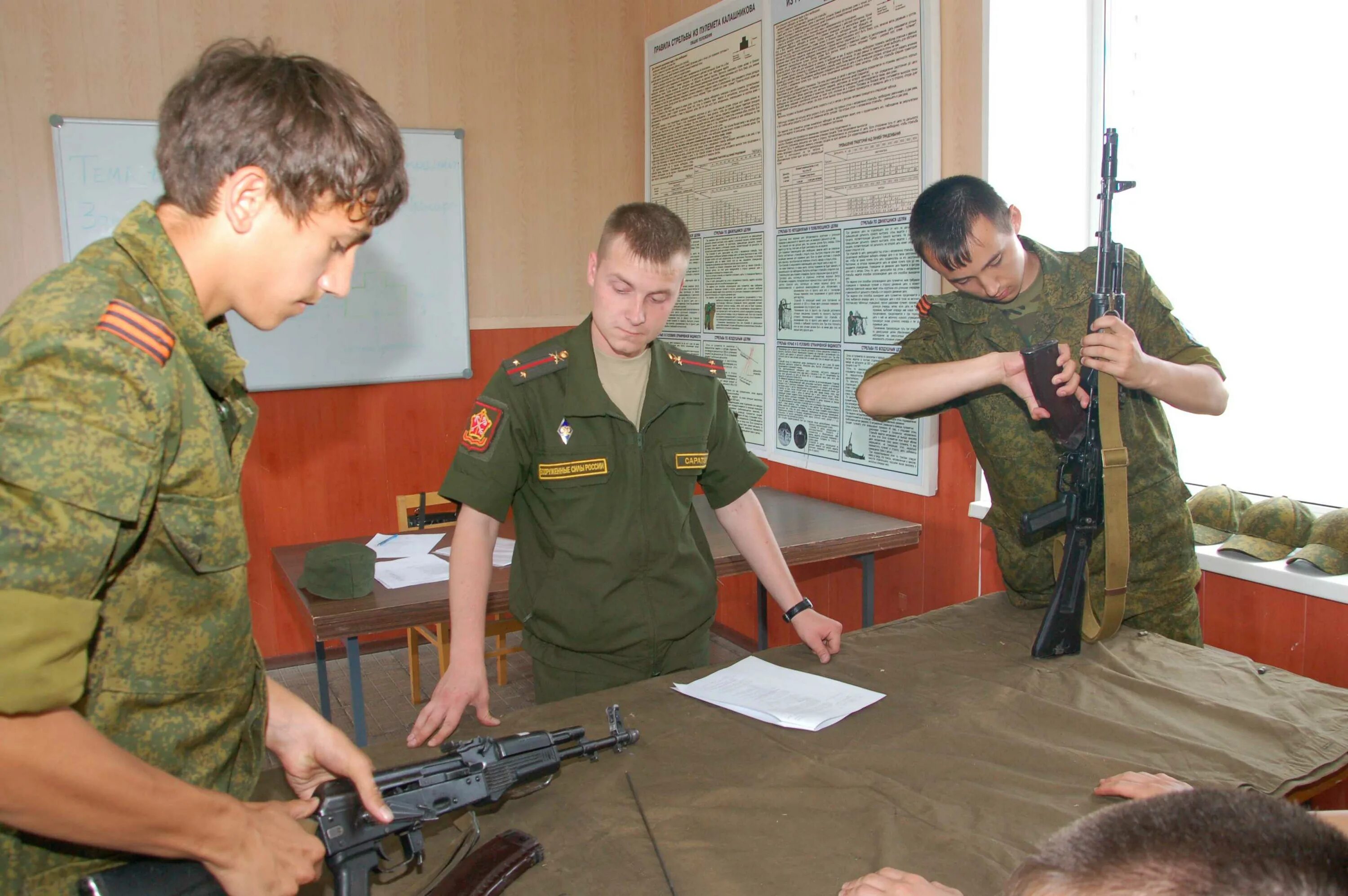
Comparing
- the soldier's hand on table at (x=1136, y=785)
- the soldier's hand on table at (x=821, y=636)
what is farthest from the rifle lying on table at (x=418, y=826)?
the soldier's hand on table at (x=1136, y=785)

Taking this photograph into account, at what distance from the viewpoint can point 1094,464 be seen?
1869 millimetres

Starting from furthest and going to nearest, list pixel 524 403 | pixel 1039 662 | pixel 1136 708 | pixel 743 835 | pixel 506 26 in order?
pixel 506 26, pixel 524 403, pixel 1039 662, pixel 1136 708, pixel 743 835

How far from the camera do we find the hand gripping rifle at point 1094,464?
71.2 inches

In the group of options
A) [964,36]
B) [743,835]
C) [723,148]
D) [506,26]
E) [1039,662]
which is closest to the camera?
[743,835]

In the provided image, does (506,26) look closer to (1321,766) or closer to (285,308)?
(285,308)

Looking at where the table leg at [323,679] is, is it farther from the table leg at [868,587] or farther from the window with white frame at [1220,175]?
the window with white frame at [1220,175]

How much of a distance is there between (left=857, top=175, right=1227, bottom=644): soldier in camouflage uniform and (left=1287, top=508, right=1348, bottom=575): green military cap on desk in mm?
408

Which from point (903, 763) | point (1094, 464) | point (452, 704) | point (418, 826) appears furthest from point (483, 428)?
point (1094, 464)

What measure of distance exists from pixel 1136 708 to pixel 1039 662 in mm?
222

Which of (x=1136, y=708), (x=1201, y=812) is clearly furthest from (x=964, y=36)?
(x=1201, y=812)

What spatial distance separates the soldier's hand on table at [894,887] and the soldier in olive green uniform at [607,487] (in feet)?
2.44

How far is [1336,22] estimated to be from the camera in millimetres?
2291

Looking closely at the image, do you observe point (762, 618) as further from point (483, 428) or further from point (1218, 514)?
point (483, 428)

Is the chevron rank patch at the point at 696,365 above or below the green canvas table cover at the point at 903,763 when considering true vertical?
above
